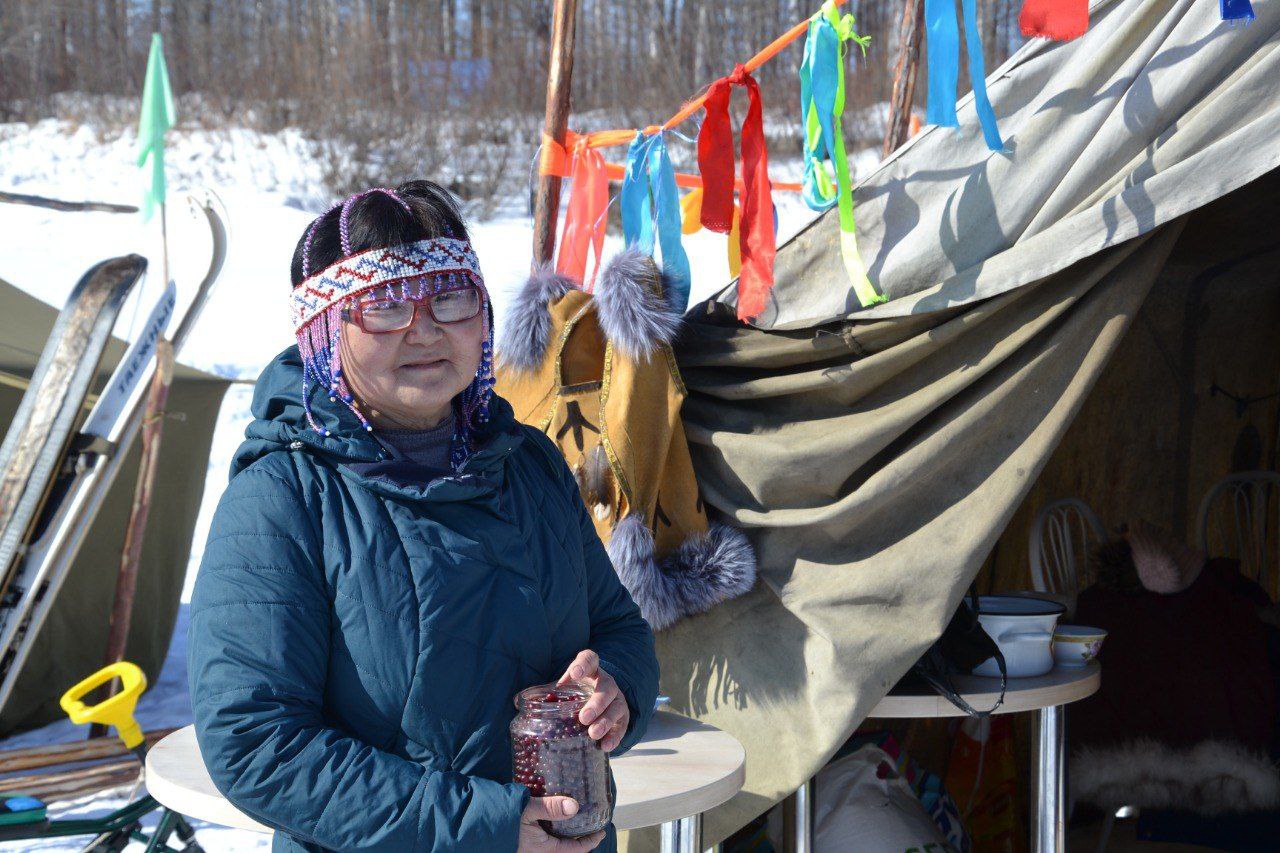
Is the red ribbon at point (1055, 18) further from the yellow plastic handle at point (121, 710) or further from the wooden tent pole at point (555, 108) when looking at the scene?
the yellow plastic handle at point (121, 710)

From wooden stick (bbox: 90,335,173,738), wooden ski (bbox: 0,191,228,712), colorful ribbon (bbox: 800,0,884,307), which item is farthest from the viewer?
wooden stick (bbox: 90,335,173,738)

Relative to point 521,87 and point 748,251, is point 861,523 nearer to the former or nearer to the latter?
point 748,251

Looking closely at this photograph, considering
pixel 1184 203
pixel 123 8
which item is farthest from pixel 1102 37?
pixel 123 8

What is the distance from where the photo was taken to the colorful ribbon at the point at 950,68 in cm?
233

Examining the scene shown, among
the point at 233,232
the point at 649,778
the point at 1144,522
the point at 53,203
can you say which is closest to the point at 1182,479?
the point at 1144,522

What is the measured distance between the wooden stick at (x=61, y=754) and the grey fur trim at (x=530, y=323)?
247 cm

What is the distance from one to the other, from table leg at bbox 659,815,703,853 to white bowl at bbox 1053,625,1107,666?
100 cm

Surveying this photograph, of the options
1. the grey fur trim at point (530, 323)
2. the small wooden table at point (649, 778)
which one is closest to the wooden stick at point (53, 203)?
the grey fur trim at point (530, 323)

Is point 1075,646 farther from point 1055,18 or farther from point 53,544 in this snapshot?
point 53,544

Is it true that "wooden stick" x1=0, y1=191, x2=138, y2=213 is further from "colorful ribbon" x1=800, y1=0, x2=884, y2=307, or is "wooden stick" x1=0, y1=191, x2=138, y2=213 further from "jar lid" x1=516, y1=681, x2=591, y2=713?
"jar lid" x1=516, y1=681, x2=591, y2=713

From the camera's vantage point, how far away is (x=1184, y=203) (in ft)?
6.92

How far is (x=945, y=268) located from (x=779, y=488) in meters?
0.57

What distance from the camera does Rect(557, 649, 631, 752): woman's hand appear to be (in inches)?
53.0

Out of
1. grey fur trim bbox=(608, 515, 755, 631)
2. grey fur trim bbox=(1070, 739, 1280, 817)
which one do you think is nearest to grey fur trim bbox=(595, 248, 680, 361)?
grey fur trim bbox=(608, 515, 755, 631)
